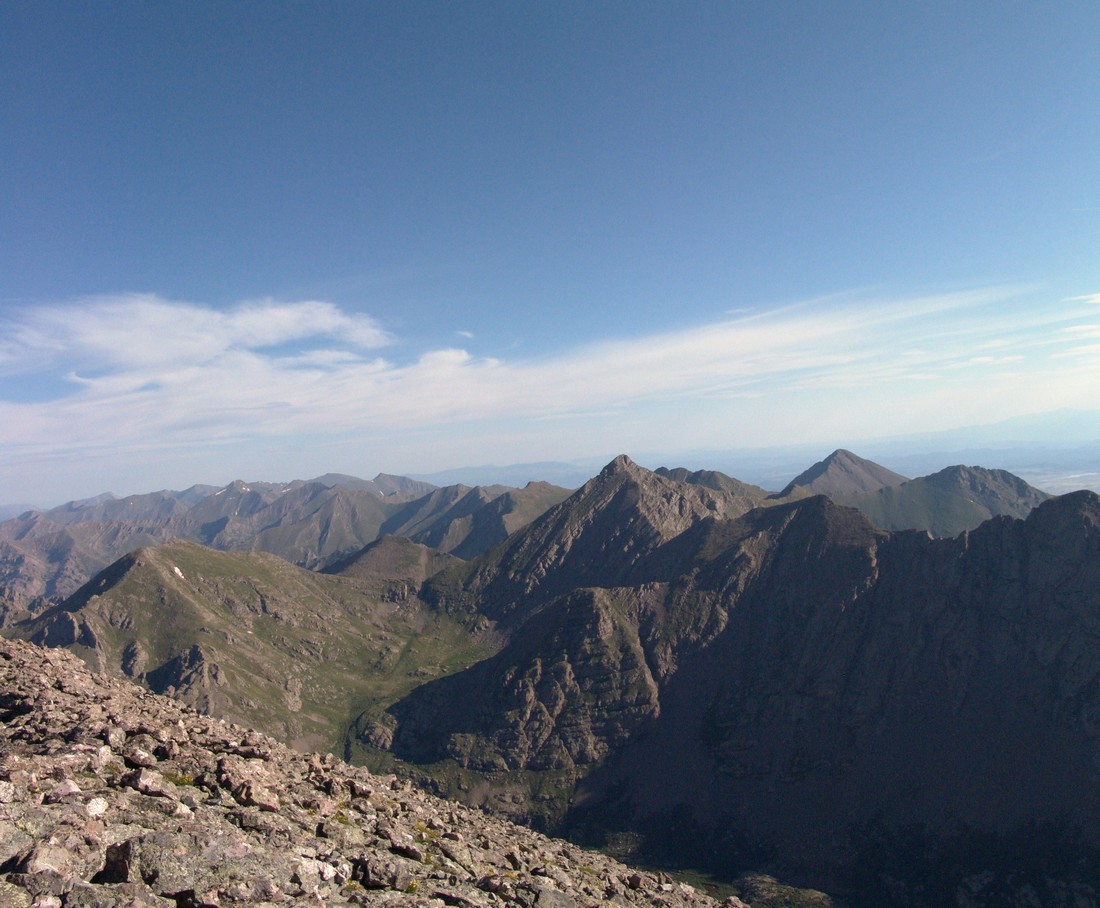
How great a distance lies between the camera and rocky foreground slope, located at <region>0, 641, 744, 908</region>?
26953 millimetres

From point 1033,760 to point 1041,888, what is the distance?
1404 inches

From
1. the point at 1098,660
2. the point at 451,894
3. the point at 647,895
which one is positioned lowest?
the point at 1098,660

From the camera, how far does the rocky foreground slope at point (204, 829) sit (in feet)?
88.4

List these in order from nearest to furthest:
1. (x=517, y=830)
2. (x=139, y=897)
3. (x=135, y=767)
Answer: (x=139, y=897), (x=135, y=767), (x=517, y=830)

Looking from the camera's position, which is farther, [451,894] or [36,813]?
[451,894]

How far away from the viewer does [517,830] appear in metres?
83.1

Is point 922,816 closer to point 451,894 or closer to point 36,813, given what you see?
point 451,894

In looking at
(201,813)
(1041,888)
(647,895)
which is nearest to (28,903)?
(201,813)

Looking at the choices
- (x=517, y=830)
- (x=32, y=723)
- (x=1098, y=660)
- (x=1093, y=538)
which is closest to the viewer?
(x=32, y=723)

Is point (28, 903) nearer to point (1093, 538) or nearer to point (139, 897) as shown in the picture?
point (139, 897)

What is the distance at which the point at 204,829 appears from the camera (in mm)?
32438

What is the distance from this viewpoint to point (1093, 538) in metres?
198

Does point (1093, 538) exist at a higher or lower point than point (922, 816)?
higher

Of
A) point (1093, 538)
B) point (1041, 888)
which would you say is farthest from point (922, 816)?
point (1093, 538)
